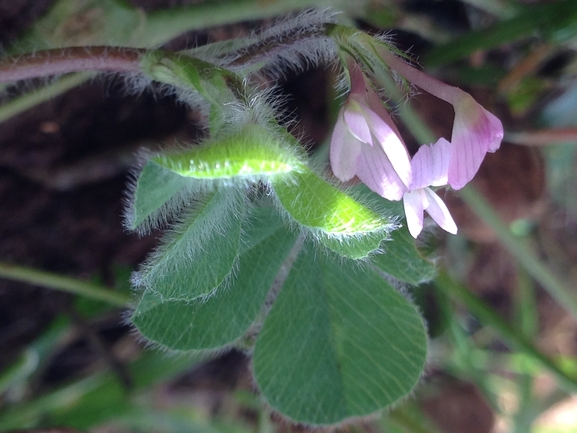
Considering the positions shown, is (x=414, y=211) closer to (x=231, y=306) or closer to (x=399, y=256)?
(x=399, y=256)

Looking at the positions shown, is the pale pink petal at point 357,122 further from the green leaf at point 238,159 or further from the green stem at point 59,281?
the green stem at point 59,281

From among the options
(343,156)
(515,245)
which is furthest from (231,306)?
(515,245)

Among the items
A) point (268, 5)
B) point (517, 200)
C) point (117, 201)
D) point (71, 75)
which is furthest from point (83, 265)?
point (517, 200)

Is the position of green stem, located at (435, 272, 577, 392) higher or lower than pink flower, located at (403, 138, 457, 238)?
lower

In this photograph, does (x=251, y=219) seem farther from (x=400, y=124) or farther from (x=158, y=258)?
(x=400, y=124)

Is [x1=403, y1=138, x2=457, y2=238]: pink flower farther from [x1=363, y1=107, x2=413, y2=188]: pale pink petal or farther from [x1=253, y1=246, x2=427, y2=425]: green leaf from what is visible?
[x1=253, y1=246, x2=427, y2=425]: green leaf

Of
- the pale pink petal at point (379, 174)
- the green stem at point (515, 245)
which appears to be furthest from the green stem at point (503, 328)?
the pale pink petal at point (379, 174)

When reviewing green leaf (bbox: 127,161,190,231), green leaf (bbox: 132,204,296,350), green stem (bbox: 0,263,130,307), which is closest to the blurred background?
green stem (bbox: 0,263,130,307)
